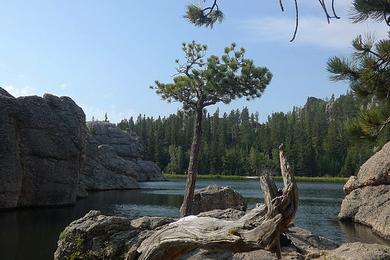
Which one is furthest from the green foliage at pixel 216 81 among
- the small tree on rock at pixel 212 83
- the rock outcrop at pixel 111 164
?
the rock outcrop at pixel 111 164

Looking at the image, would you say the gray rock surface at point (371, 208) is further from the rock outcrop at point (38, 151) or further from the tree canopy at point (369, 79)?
the rock outcrop at point (38, 151)

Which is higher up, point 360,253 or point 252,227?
point 252,227

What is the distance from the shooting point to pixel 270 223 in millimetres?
5195

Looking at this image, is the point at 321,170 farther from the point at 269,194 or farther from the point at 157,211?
the point at 269,194

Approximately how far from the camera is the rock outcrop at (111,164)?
203 feet

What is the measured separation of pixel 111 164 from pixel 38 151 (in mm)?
33139

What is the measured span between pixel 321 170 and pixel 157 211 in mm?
92344

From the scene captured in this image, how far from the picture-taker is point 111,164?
71.0 m

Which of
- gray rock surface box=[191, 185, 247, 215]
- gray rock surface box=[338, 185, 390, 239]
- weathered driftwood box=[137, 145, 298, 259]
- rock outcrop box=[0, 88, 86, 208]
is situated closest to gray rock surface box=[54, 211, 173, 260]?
weathered driftwood box=[137, 145, 298, 259]

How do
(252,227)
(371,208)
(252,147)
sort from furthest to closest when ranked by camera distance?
(252,147) < (371,208) < (252,227)

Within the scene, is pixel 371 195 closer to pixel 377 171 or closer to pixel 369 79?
pixel 377 171

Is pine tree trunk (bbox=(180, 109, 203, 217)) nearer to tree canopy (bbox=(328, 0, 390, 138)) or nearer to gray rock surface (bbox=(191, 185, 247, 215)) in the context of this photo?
gray rock surface (bbox=(191, 185, 247, 215))

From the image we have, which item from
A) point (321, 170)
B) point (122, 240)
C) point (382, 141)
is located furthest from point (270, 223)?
point (321, 170)

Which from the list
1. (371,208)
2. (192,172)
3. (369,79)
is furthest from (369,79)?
(371,208)
